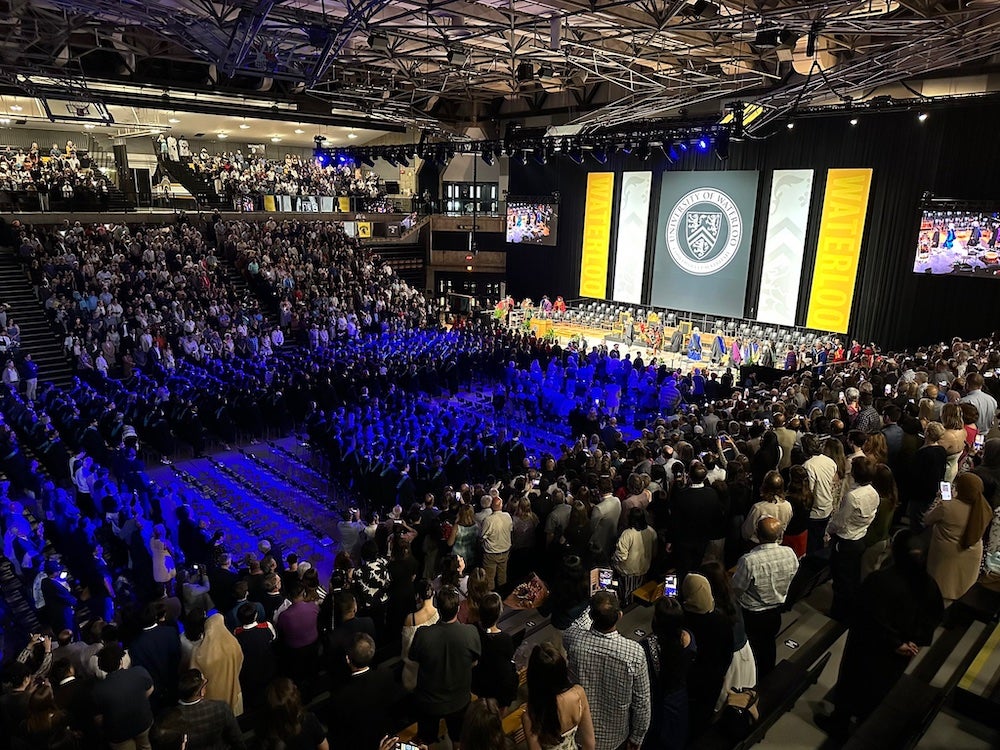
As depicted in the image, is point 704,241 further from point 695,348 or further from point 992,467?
point 992,467

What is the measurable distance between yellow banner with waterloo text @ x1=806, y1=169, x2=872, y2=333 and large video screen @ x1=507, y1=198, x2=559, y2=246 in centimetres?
1100

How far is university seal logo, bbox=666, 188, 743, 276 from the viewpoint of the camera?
2292 cm

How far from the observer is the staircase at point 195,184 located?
85.2 ft

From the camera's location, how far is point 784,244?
21609 millimetres

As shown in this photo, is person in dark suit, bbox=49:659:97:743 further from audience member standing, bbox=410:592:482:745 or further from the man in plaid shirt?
the man in plaid shirt

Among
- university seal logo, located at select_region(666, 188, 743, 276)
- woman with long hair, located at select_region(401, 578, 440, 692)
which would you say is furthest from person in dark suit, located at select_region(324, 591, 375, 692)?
university seal logo, located at select_region(666, 188, 743, 276)

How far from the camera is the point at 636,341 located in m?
23.0

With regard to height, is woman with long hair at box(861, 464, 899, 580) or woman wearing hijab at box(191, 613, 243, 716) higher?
woman with long hair at box(861, 464, 899, 580)

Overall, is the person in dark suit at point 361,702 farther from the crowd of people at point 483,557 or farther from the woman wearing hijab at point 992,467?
the woman wearing hijab at point 992,467

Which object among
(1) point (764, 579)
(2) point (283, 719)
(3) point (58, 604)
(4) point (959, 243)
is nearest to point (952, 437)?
(1) point (764, 579)

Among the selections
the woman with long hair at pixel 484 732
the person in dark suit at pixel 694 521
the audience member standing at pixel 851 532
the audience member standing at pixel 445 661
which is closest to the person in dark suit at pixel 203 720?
the audience member standing at pixel 445 661

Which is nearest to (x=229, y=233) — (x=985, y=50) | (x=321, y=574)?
(x=321, y=574)

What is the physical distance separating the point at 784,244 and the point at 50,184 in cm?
2388

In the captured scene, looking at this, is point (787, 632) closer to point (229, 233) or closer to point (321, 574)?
point (321, 574)
